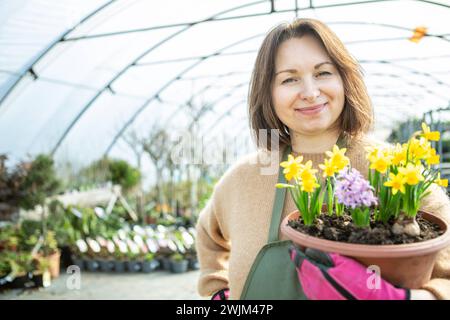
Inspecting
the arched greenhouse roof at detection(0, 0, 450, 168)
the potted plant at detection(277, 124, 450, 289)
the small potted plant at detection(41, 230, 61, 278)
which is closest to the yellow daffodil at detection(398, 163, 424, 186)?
the potted plant at detection(277, 124, 450, 289)

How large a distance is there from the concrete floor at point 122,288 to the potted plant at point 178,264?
7cm

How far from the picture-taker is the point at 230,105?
9875 millimetres

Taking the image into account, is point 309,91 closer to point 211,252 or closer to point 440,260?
point 440,260

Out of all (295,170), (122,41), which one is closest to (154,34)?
(122,41)

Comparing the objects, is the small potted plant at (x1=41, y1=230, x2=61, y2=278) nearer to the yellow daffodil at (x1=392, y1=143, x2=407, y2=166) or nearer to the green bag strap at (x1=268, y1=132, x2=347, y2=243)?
the green bag strap at (x1=268, y1=132, x2=347, y2=243)

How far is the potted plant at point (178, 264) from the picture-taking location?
15.0 ft

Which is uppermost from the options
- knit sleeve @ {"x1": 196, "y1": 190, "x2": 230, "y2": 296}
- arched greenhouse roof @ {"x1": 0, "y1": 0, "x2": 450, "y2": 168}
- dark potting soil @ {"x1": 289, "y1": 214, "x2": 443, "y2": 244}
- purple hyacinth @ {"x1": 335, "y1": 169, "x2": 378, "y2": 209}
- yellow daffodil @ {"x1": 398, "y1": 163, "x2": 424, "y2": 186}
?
arched greenhouse roof @ {"x1": 0, "y1": 0, "x2": 450, "y2": 168}

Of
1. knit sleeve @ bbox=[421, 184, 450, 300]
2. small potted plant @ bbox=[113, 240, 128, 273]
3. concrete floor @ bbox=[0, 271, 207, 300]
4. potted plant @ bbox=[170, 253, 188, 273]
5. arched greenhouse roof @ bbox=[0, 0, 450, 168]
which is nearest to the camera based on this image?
knit sleeve @ bbox=[421, 184, 450, 300]

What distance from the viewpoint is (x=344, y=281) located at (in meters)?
0.68

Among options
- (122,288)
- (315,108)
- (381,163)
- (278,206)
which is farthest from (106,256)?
(381,163)

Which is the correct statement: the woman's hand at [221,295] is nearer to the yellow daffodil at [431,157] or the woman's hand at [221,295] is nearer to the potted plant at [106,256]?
the yellow daffodil at [431,157]

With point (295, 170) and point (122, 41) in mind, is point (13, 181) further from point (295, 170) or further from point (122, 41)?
point (295, 170)

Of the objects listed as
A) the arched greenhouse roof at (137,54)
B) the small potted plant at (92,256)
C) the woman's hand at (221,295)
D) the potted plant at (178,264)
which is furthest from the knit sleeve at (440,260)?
the small potted plant at (92,256)

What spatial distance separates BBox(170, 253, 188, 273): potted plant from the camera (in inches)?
180
